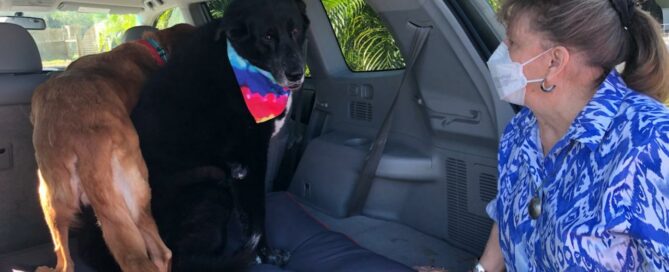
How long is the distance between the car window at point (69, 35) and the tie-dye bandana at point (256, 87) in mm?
2478

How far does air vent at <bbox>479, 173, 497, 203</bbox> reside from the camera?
7.81 ft

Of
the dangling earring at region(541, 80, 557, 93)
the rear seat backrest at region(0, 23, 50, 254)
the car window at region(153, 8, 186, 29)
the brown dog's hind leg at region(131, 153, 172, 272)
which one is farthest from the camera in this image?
the car window at region(153, 8, 186, 29)

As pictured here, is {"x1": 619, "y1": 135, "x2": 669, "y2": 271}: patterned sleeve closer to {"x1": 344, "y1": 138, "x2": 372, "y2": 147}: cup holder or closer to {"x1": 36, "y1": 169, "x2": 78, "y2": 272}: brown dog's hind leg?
{"x1": 36, "y1": 169, "x2": 78, "y2": 272}: brown dog's hind leg

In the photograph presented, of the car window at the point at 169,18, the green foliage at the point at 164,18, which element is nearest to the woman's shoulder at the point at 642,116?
the car window at the point at 169,18

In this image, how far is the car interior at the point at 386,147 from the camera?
237cm

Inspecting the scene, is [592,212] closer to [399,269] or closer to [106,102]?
[399,269]

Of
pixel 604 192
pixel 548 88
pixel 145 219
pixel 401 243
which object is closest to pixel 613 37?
pixel 548 88

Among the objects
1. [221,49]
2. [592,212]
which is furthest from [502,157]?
[221,49]

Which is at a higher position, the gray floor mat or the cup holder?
the cup holder

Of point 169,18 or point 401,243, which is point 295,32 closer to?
point 401,243

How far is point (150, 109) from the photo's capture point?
2.35 metres

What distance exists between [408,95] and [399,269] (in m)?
1.07

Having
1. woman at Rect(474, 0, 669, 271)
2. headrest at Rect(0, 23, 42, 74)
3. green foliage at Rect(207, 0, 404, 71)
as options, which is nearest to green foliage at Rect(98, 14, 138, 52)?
headrest at Rect(0, 23, 42, 74)

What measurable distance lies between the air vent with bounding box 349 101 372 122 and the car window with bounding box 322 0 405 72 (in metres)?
0.24
